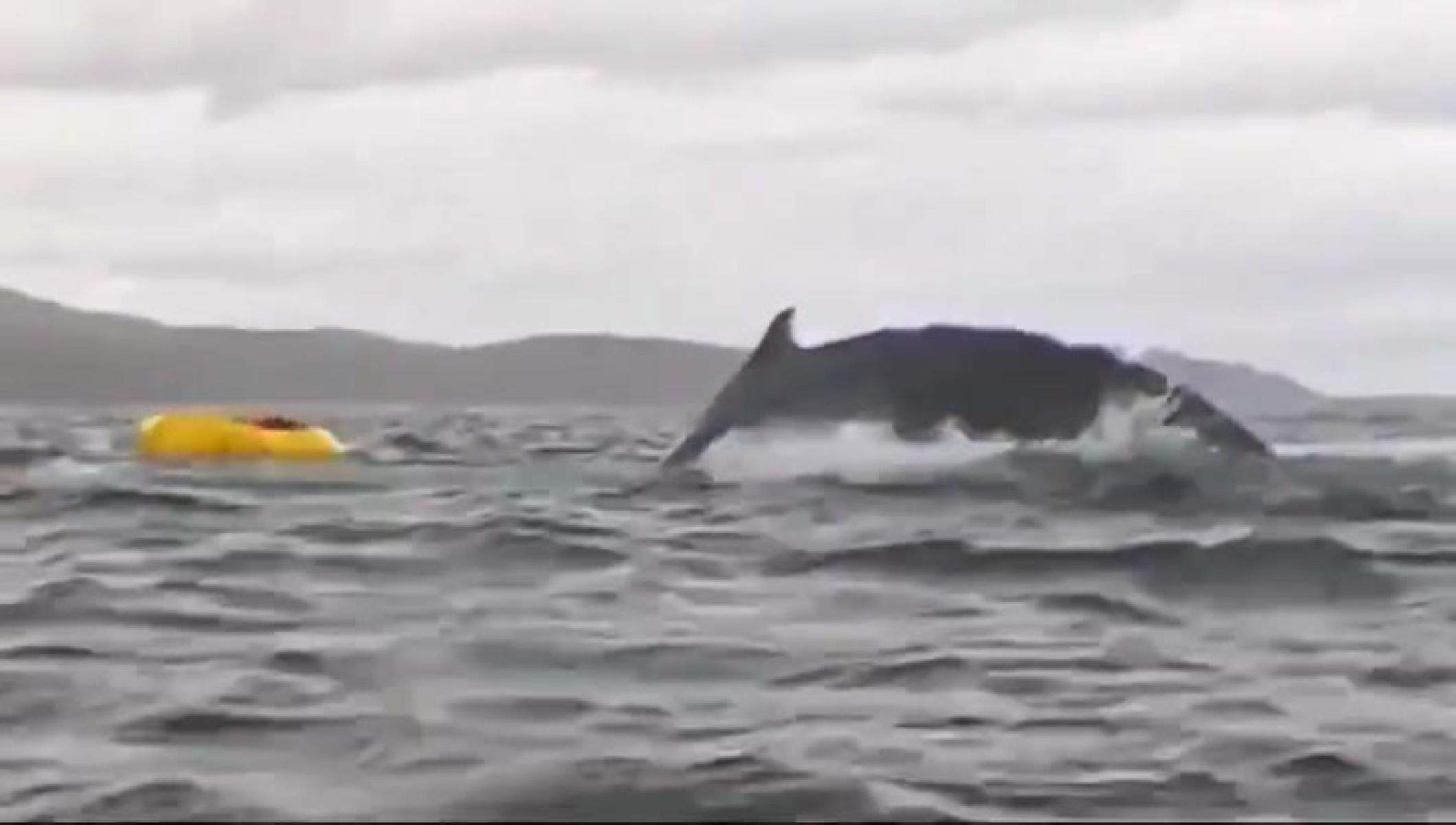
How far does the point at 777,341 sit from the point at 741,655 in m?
16.0

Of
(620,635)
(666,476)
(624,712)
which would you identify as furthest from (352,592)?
(666,476)

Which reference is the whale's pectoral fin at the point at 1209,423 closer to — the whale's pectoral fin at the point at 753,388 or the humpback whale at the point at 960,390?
the humpback whale at the point at 960,390

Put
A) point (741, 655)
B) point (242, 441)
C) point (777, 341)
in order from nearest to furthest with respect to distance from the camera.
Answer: point (741, 655)
point (777, 341)
point (242, 441)

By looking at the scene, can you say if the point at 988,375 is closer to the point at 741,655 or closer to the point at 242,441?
the point at 242,441

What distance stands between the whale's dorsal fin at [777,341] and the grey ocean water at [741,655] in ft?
9.37

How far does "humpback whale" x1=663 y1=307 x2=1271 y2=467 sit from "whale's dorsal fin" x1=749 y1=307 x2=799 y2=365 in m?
0.12

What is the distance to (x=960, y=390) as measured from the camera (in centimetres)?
2877

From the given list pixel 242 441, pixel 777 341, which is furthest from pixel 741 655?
pixel 242 441

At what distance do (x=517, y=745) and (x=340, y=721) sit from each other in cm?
91

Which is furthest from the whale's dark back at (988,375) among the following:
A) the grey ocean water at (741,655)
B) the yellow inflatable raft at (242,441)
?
the yellow inflatable raft at (242,441)

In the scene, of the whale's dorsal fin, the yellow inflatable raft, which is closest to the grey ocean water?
the whale's dorsal fin

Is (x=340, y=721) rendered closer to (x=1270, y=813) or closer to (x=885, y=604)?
(x=1270, y=813)

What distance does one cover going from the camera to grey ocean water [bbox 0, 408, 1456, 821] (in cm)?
816

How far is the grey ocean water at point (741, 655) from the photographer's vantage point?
8164 millimetres
